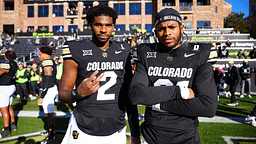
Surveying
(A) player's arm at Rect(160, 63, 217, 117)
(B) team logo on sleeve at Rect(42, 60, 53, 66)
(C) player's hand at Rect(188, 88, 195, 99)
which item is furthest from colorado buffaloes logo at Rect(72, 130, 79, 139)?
(B) team logo on sleeve at Rect(42, 60, 53, 66)

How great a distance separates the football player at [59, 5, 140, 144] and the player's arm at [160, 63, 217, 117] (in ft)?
2.02

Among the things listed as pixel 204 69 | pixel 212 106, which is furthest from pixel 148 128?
pixel 204 69

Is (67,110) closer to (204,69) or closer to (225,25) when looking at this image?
(204,69)

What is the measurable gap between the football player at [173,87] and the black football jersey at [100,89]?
346 mm

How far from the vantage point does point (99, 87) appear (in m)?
1.96

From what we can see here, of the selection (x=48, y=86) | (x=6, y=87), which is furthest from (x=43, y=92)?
(x=6, y=87)

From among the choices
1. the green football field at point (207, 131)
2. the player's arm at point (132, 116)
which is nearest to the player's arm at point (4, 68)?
the green football field at point (207, 131)

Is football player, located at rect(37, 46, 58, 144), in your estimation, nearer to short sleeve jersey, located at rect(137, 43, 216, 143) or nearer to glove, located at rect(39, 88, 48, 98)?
glove, located at rect(39, 88, 48, 98)

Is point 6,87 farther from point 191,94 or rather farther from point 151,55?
point 191,94

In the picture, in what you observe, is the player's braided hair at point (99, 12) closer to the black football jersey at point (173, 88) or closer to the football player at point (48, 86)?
the black football jersey at point (173, 88)

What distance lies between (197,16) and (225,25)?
7929 millimetres

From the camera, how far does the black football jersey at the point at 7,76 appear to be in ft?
14.6

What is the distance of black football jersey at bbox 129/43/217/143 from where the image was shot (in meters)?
1.59

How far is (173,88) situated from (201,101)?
28cm
